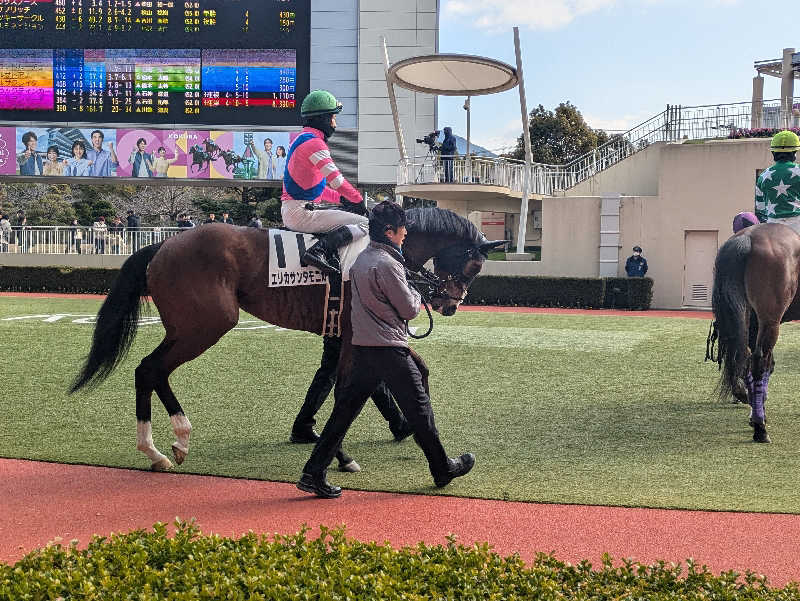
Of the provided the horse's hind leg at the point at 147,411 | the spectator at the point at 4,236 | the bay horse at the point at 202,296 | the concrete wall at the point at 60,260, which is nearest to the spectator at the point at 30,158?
the spectator at the point at 4,236

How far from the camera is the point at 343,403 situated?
14.8ft

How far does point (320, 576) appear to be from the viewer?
9.55 feet

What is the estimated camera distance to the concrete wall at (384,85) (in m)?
28.1

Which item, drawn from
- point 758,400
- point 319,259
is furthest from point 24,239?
point 758,400

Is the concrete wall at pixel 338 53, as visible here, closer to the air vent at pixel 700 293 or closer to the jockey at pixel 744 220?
the air vent at pixel 700 293

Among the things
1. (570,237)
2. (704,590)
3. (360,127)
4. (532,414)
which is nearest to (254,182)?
(360,127)

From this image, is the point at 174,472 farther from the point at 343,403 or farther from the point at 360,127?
the point at 360,127

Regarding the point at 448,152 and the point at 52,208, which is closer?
the point at 448,152

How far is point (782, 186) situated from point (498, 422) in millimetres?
3029

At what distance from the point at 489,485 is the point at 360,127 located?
2439 centimetres

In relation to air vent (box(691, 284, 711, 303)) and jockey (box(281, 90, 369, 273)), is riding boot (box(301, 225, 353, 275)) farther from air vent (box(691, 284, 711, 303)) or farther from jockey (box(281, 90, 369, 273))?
air vent (box(691, 284, 711, 303))

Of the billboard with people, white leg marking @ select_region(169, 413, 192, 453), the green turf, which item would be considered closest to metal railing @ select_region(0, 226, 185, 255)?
the billboard with people

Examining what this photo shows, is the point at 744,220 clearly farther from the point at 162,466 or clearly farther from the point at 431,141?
the point at 431,141

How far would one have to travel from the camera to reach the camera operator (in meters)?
23.2
